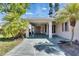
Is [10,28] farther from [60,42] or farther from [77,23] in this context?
[77,23]

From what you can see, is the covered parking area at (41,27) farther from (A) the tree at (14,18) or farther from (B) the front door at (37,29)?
(A) the tree at (14,18)

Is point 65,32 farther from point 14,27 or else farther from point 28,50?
point 14,27

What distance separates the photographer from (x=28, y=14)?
161 inches

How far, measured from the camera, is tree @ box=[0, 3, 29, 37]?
4.06 metres

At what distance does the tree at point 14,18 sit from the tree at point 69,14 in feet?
2.36

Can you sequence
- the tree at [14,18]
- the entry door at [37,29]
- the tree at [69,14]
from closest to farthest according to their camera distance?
the tree at [69,14], the tree at [14,18], the entry door at [37,29]

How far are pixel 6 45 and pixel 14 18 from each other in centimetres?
60

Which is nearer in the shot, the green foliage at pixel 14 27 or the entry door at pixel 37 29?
the green foliage at pixel 14 27

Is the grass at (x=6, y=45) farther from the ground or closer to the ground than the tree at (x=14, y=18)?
closer to the ground

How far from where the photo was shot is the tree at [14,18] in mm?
4059

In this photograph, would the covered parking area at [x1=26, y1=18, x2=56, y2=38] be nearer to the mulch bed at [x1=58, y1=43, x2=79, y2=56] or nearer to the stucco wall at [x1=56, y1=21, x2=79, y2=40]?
the stucco wall at [x1=56, y1=21, x2=79, y2=40]

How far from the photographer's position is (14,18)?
13.3 feet

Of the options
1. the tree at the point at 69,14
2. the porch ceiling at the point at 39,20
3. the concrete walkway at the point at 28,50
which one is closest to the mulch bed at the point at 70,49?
the concrete walkway at the point at 28,50

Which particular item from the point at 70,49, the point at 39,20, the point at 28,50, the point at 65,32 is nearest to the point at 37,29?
the point at 39,20
